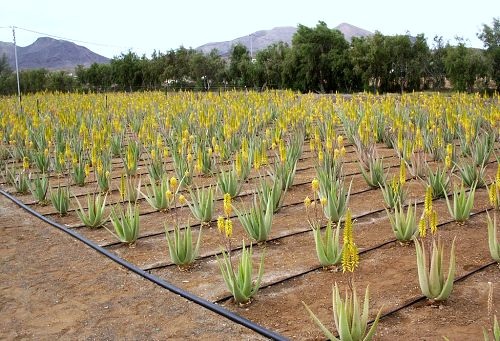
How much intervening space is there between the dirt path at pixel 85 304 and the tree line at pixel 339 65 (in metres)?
17.2

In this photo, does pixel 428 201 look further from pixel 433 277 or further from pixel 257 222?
pixel 257 222

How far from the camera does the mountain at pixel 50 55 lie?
11894 centimetres

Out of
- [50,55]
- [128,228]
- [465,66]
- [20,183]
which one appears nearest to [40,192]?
[20,183]

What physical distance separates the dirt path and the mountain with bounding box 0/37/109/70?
4654 inches

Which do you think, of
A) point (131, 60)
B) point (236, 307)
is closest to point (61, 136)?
point (236, 307)

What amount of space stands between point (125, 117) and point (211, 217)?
662cm

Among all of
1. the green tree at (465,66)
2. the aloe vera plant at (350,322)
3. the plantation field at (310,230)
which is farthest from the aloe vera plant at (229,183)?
the green tree at (465,66)

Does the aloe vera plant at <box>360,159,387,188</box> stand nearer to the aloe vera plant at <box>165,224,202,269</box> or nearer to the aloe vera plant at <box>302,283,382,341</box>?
the aloe vera plant at <box>165,224,202,269</box>

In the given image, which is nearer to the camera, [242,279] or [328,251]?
[242,279]

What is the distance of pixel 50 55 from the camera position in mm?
127062

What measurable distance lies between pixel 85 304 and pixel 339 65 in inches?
838

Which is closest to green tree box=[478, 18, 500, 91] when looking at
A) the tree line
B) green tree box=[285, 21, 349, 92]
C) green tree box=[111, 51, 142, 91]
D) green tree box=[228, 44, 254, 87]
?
the tree line

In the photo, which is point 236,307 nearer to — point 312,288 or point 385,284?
point 312,288

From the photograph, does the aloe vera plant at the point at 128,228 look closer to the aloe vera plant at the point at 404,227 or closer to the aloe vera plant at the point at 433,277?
the aloe vera plant at the point at 404,227
